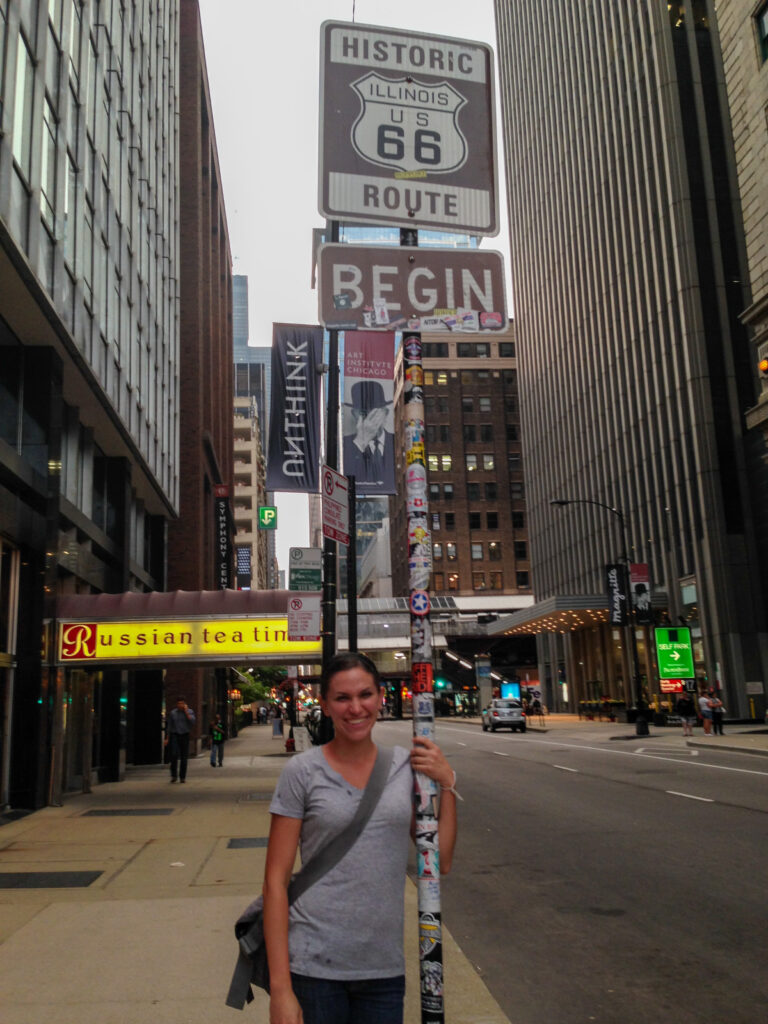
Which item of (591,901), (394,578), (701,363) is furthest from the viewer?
(394,578)

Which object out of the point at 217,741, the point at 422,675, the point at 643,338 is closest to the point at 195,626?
the point at 217,741

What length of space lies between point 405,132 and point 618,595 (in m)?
41.4

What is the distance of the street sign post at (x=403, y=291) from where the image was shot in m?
4.84

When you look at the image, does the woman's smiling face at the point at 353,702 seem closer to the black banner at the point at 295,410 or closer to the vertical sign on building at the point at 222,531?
the black banner at the point at 295,410

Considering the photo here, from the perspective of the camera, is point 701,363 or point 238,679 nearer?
point 701,363

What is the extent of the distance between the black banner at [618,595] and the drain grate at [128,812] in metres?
28.2

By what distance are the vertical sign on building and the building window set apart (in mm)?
31018

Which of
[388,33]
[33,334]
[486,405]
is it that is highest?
[486,405]

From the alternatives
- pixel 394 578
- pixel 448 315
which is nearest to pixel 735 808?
pixel 448 315

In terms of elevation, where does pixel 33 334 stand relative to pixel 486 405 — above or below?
below

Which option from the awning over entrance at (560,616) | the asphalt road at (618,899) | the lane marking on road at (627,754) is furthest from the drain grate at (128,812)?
the awning over entrance at (560,616)

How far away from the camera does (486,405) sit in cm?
11356

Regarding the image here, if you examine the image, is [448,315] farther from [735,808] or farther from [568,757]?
[568,757]

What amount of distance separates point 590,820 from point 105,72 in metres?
20.9
